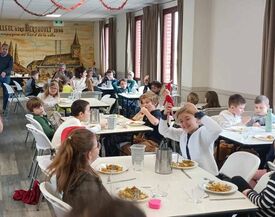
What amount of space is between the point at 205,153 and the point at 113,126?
1663 millimetres

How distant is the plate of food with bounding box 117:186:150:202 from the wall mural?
44.8 ft

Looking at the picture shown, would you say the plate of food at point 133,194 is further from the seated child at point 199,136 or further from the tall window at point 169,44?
the tall window at point 169,44

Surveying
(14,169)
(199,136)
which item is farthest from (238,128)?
(14,169)

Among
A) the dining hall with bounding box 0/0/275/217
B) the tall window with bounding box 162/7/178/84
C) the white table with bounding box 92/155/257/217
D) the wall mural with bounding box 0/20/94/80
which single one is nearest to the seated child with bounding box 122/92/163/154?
the dining hall with bounding box 0/0/275/217

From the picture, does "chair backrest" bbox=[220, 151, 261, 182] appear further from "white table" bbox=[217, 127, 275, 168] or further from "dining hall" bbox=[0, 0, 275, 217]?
"white table" bbox=[217, 127, 275, 168]

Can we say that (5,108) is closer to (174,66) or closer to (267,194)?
(174,66)

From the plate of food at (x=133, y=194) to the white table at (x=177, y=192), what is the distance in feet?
0.14

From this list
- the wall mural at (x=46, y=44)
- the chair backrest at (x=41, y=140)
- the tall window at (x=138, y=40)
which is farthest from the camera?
the wall mural at (x=46, y=44)

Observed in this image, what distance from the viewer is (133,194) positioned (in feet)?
8.11

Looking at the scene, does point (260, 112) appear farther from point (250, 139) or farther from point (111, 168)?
point (111, 168)

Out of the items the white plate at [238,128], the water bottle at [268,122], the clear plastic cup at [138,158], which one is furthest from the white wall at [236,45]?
the clear plastic cup at [138,158]

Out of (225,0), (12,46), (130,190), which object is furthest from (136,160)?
(12,46)

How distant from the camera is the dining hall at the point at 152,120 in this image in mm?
2479

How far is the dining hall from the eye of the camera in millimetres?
2479
